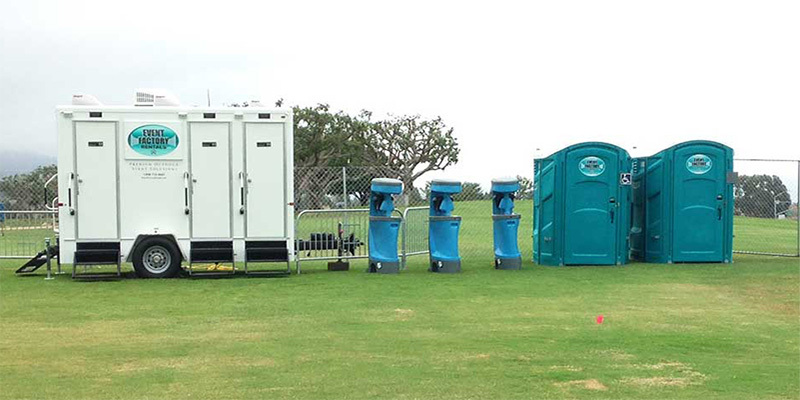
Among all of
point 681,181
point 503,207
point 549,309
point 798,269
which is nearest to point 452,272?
point 503,207

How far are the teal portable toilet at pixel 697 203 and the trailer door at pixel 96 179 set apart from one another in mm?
10254

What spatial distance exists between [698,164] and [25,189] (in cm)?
1585

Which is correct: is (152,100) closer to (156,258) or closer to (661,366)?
(156,258)

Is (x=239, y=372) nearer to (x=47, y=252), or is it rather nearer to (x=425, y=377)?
(x=425, y=377)

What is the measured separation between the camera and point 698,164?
48.8 feet

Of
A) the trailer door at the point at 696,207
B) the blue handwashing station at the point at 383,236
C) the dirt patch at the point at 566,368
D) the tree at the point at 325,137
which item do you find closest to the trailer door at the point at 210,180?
the blue handwashing station at the point at 383,236

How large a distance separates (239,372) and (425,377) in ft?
5.10

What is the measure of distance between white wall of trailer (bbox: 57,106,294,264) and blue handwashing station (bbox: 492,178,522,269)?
379 cm

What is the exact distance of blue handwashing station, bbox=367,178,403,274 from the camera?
13.3 meters

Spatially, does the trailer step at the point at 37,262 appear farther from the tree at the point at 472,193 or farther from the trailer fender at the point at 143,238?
the tree at the point at 472,193

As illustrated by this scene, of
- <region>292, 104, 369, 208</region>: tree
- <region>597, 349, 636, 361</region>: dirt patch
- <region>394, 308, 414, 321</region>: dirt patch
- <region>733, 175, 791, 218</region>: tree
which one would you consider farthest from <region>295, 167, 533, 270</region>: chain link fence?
<region>292, 104, 369, 208</region>: tree

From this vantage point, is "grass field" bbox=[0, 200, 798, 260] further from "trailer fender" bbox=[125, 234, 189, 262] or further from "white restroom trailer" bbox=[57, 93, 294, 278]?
"trailer fender" bbox=[125, 234, 189, 262]

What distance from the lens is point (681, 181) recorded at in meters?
14.9

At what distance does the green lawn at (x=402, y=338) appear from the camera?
5879 mm
